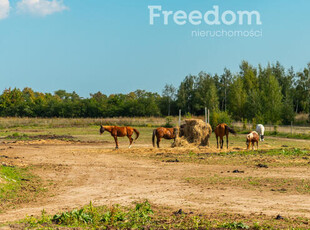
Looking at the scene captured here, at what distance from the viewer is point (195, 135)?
2542cm

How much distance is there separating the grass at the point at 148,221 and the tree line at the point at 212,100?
57.6 m

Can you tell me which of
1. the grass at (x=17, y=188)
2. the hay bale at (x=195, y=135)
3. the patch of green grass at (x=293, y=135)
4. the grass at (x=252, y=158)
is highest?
the hay bale at (x=195, y=135)

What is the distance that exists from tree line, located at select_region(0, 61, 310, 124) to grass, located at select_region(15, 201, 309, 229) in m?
57.6

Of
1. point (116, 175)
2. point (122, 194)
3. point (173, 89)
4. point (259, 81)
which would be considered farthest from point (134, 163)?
point (173, 89)

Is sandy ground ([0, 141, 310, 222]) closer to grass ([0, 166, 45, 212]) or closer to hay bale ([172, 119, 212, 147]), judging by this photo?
grass ([0, 166, 45, 212])

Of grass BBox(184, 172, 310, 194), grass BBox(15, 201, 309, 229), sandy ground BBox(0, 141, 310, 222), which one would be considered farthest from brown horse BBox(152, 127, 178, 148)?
grass BBox(15, 201, 309, 229)

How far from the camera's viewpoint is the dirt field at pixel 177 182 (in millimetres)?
9734

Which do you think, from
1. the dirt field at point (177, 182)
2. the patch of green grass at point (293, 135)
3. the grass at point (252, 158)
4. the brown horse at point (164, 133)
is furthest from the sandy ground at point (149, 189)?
the patch of green grass at point (293, 135)

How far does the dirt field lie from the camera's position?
9734 millimetres

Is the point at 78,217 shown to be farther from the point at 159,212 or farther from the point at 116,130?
the point at 116,130

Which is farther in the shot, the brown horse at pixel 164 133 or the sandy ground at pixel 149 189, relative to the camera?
the brown horse at pixel 164 133

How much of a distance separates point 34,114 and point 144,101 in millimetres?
26527

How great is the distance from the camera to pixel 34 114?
94312mm

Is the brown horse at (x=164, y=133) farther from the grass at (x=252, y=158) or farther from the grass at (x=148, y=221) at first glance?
the grass at (x=148, y=221)
